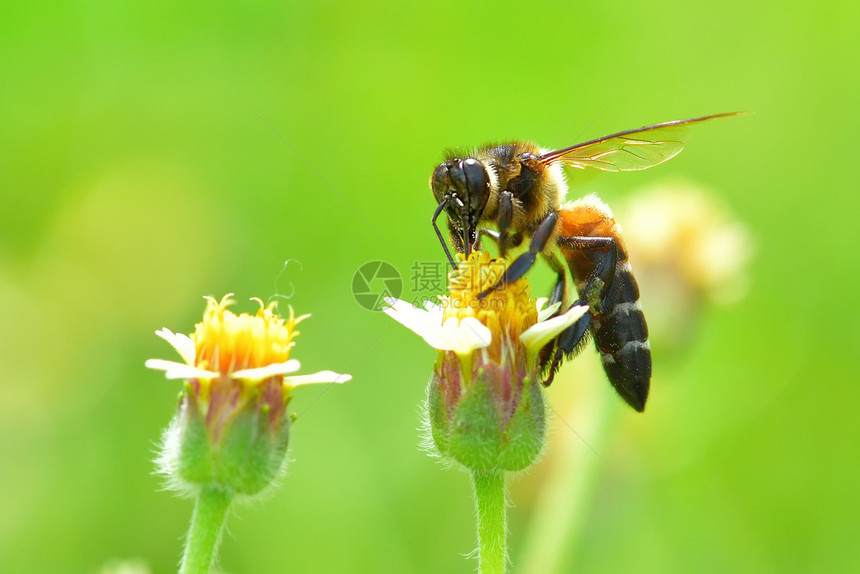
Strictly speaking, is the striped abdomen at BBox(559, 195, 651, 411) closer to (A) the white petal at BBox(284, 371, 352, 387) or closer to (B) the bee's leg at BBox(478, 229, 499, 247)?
(B) the bee's leg at BBox(478, 229, 499, 247)

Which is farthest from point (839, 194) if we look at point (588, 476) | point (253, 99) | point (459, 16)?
point (253, 99)

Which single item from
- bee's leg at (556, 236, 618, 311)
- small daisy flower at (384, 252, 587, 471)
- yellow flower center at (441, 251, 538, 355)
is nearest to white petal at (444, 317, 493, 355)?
small daisy flower at (384, 252, 587, 471)

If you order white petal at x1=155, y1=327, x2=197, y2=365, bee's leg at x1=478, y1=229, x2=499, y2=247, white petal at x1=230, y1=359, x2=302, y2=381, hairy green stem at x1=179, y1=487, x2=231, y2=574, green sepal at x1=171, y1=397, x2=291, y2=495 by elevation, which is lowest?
hairy green stem at x1=179, y1=487, x2=231, y2=574

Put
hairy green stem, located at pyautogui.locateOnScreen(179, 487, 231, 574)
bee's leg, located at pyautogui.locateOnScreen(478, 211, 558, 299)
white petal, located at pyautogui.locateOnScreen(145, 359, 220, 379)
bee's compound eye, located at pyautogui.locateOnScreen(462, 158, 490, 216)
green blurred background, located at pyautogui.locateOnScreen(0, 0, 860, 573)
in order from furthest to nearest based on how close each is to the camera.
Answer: green blurred background, located at pyautogui.locateOnScreen(0, 0, 860, 573) < bee's compound eye, located at pyautogui.locateOnScreen(462, 158, 490, 216) < bee's leg, located at pyautogui.locateOnScreen(478, 211, 558, 299) < hairy green stem, located at pyautogui.locateOnScreen(179, 487, 231, 574) < white petal, located at pyautogui.locateOnScreen(145, 359, 220, 379)

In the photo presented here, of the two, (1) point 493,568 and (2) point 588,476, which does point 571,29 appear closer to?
(2) point 588,476

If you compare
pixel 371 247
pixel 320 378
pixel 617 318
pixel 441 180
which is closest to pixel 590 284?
pixel 617 318

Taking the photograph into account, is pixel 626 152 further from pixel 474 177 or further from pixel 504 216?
pixel 474 177

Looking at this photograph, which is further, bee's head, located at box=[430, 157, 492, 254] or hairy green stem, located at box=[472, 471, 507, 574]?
bee's head, located at box=[430, 157, 492, 254]

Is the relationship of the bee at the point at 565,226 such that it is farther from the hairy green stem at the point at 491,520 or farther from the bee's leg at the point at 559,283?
the hairy green stem at the point at 491,520
